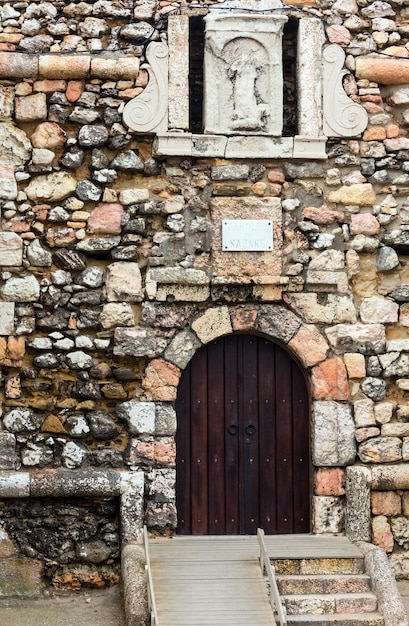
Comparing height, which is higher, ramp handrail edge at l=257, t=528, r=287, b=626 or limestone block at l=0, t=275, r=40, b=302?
limestone block at l=0, t=275, r=40, b=302

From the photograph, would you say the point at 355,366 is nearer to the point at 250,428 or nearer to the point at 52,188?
the point at 250,428

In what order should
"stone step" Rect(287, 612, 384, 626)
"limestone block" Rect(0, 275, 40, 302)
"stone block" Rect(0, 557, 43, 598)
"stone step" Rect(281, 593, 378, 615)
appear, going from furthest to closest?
1. "limestone block" Rect(0, 275, 40, 302)
2. "stone block" Rect(0, 557, 43, 598)
3. "stone step" Rect(281, 593, 378, 615)
4. "stone step" Rect(287, 612, 384, 626)

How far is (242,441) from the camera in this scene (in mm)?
7137

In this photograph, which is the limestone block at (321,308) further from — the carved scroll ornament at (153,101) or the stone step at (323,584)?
the stone step at (323,584)

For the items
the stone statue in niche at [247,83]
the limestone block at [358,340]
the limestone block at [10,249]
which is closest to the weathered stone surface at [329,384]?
the limestone block at [358,340]

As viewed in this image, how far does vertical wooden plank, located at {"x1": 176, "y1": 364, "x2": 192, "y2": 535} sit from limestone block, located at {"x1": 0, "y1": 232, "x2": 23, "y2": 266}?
1.54 meters

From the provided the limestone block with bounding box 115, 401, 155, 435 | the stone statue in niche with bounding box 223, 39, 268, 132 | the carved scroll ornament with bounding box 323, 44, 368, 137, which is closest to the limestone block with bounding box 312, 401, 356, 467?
the limestone block with bounding box 115, 401, 155, 435

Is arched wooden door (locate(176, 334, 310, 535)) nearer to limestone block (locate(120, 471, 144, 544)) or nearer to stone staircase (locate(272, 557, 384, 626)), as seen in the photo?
limestone block (locate(120, 471, 144, 544))

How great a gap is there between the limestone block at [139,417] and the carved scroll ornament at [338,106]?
2.52 m

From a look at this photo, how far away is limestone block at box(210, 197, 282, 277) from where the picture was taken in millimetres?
7008

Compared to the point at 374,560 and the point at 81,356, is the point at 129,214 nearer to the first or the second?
the point at 81,356

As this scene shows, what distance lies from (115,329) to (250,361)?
109 cm

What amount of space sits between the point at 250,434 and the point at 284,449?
0.29 meters

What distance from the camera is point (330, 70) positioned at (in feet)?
23.4
